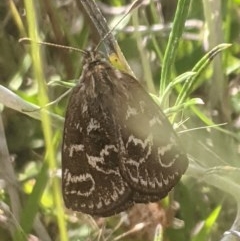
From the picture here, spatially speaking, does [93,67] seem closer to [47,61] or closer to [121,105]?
[121,105]

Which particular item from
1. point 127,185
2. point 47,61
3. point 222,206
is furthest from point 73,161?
point 47,61

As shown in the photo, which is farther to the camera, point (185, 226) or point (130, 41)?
point (130, 41)

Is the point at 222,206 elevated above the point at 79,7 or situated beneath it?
situated beneath

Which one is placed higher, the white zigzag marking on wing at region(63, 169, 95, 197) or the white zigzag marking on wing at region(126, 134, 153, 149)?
the white zigzag marking on wing at region(126, 134, 153, 149)

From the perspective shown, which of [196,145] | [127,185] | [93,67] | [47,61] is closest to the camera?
[127,185]

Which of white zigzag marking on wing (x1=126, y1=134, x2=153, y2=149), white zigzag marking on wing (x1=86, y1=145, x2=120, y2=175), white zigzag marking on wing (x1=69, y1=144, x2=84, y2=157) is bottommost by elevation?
white zigzag marking on wing (x1=86, y1=145, x2=120, y2=175)

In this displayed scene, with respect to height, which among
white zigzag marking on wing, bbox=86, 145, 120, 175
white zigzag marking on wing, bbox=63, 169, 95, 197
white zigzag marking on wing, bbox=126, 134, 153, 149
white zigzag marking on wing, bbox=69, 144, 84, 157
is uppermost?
white zigzag marking on wing, bbox=126, 134, 153, 149

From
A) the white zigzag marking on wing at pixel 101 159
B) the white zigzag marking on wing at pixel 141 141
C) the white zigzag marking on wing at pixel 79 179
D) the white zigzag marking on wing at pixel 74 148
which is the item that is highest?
the white zigzag marking on wing at pixel 141 141

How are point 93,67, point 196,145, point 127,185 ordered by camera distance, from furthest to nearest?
point 196,145
point 93,67
point 127,185
